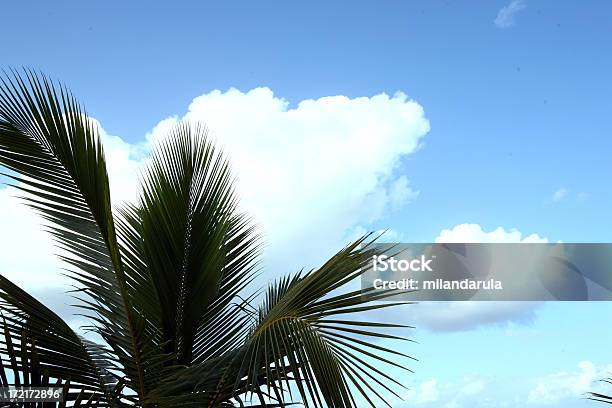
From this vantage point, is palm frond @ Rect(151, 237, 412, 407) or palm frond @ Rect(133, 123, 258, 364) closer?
palm frond @ Rect(151, 237, 412, 407)

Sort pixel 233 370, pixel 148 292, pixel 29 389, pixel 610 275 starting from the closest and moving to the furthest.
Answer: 1. pixel 233 370
2. pixel 29 389
3. pixel 148 292
4. pixel 610 275

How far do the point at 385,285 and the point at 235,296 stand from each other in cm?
173

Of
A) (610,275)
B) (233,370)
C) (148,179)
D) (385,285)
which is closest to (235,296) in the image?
(148,179)

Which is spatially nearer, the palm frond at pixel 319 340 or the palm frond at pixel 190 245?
the palm frond at pixel 319 340

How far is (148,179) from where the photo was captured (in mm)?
4430

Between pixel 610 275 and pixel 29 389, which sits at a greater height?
pixel 610 275

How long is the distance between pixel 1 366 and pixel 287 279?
6.70 ft

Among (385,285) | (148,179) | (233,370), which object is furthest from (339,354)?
(148,179)

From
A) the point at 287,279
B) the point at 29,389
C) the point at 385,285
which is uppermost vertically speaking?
the point at 287,279

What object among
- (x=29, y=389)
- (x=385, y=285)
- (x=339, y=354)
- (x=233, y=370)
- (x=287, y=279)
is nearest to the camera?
(x=339, y=354)

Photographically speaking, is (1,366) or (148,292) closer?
(1,366)

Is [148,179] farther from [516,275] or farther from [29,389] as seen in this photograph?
[516,275]

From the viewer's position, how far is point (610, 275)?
836 cm

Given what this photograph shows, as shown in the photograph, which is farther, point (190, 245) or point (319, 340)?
point (190, 245)
